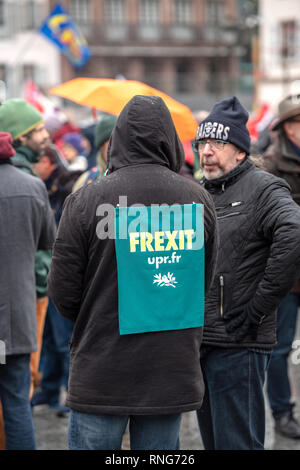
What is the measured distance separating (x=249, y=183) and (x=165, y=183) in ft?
2.97

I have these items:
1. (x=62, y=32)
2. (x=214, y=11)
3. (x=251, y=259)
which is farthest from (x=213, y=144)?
(x=214, y=11)

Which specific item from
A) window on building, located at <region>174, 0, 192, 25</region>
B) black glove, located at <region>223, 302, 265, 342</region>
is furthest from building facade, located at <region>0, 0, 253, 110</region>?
black glove, located at <region>223, 302, 265, 342</region>

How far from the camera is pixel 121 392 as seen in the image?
2.77m

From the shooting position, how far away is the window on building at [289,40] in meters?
34.1

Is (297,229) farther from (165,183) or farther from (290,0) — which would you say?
(290,0)

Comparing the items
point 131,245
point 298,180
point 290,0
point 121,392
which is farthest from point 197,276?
point 290,0

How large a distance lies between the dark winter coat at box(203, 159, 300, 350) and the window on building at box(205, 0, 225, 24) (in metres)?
51.7

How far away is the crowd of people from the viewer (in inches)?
110

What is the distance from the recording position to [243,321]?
11.7ft

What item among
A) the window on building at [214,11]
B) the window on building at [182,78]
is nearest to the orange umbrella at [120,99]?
the window on building at [182,78]

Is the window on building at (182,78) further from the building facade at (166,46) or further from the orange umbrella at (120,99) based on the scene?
the orange umbrella at (120,99)

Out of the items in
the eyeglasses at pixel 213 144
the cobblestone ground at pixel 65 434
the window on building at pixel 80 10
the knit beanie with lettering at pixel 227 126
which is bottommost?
the window on building at pixel 80 10

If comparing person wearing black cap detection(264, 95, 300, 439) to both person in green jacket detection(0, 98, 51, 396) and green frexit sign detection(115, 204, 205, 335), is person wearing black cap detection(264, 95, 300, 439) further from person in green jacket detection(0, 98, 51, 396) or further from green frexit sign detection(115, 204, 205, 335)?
green frexit sign detection(115, 204, 205, 335)

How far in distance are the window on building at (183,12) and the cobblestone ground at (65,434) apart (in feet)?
162
